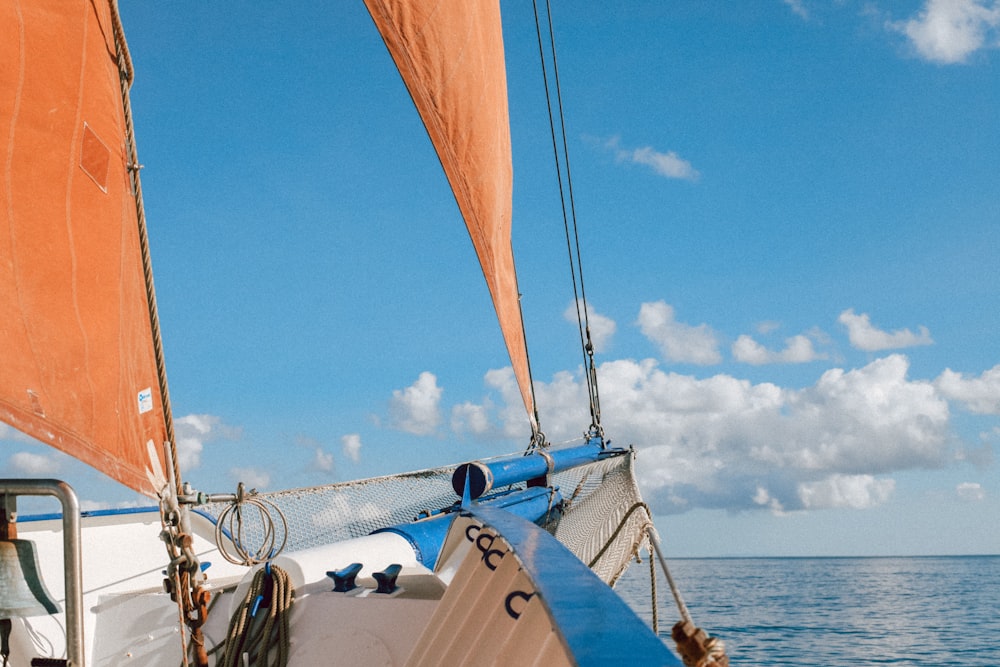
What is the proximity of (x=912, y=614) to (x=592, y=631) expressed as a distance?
145 ft

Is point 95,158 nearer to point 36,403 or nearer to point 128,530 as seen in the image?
point 36,403

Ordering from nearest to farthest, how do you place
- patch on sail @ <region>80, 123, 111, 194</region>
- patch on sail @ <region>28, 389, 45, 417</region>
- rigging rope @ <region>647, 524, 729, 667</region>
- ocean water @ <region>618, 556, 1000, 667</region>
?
rigging rope @ <region>647, 524, 729, 667</region> < patch on sail @ <region>28, 389, 45, 417</region> < patch on sail @ <region>80, 123, 111, 194</region> < ocean water @ <region>618, 556, 1000, 667</region>

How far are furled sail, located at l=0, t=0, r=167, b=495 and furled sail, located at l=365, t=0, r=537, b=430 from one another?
84.6 inches

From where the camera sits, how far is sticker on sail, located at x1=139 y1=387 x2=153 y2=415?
3.27 meters

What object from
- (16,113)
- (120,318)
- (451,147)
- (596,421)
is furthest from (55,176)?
(596,421)

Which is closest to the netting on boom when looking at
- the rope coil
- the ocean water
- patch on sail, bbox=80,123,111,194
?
the rope coil

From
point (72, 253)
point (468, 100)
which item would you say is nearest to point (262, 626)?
point (72, 253)

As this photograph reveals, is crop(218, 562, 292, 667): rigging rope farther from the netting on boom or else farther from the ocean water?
the ocean water

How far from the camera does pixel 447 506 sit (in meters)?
6.45

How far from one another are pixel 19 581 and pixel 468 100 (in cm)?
460

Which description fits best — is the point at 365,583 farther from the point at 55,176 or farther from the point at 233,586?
the point at 55,176

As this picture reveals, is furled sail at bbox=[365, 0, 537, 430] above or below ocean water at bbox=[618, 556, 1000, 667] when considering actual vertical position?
above

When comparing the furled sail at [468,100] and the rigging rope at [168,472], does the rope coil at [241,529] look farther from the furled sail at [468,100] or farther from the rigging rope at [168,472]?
the furled sail at [468,100]

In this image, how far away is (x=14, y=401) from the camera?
2.79 meters
